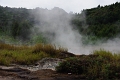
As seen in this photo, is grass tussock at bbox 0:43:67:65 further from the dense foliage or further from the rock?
the dense foliage

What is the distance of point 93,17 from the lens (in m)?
33.1

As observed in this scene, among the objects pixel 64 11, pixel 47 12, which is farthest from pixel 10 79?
pixel 47 12

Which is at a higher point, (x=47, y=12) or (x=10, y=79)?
(x=47, y=12)

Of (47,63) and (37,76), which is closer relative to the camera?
(37,76)

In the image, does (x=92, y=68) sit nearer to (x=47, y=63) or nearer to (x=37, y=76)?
(x=37, y=76)

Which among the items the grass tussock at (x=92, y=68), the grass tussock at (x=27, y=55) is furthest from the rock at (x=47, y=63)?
the grass tussock at (x=92, y=68)

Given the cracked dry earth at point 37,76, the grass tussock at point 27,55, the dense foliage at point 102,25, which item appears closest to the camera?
the cracked dry earth at point 37,76

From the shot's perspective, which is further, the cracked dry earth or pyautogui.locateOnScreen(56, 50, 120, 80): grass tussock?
the cracked dry earth

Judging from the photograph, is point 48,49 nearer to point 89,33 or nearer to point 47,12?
point 89,33

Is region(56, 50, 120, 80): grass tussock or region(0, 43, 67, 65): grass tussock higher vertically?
region(0, 43, 67, 65): grass tussock

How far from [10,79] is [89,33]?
24.6 metres

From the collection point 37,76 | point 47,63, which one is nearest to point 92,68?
point 37,76

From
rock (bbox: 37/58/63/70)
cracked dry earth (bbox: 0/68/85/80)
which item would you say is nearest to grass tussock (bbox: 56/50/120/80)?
cracked dry earth (bbox: 0/68/85/80)

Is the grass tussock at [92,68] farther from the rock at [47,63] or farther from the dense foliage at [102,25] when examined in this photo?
the dense foliage at [102,25]
